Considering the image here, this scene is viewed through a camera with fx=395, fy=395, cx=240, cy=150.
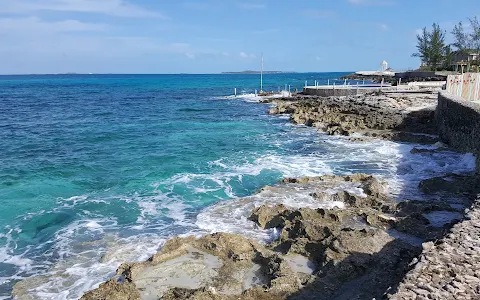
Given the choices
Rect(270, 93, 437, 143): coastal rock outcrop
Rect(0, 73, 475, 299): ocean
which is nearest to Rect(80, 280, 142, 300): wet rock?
Rect(0, 73, 475, 299): ocean

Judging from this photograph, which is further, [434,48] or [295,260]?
[434,48]

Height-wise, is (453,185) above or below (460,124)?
below

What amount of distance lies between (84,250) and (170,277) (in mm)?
3174

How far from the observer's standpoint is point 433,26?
75.0 meters

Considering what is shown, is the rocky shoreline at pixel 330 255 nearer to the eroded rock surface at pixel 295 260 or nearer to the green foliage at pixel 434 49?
the eroded rock surface at pixel 295 260

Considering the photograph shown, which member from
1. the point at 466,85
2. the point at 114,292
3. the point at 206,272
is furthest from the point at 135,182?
the point at 466,85

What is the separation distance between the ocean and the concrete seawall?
2.51 ft

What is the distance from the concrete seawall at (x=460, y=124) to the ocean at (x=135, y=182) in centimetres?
77

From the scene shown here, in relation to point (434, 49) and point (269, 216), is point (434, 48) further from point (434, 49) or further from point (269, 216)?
point (269, 216)

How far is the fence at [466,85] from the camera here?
29.8m

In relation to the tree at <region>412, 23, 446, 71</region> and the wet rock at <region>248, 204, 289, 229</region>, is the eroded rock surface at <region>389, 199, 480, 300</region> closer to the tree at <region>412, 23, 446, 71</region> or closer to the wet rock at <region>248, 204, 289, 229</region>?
the wet rock at <region>248, 204, 289, 229</region>

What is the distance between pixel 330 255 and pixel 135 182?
10.4 metres

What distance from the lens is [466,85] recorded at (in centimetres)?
3066

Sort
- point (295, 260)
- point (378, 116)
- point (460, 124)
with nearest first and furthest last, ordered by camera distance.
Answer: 1. point (295, 260)
2. point (460, 124)
3. point (378, 116)
